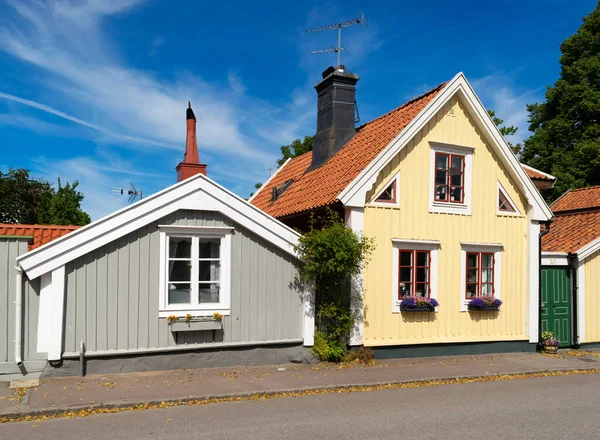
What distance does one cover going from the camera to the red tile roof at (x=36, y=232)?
423 inches

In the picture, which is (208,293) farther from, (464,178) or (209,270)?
(464,178)

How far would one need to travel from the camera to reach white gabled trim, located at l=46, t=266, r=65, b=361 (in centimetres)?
977

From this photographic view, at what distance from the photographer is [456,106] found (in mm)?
13938

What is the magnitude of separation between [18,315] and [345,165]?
780cm

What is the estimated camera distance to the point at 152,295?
420 inches

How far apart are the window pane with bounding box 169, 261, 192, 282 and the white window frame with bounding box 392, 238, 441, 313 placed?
15.1ft

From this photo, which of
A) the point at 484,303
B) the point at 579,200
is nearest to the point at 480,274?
the point at 484,303

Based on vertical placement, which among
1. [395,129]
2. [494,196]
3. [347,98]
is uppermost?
[347,98]

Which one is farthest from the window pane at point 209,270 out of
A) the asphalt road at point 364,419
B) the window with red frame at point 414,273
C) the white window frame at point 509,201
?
the white window frame at point 509,201

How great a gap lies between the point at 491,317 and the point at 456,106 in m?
5.17

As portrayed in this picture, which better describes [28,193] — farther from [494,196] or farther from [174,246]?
[494,196]

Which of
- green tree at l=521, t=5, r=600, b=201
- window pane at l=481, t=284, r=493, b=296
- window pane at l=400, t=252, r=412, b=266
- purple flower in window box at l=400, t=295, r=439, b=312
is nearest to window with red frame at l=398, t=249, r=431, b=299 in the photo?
window pane at l=400, t=252, r=412, b=266

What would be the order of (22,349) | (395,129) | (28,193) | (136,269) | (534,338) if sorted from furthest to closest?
(28,193), (534,338), (395,129), (136,269), (22,349)

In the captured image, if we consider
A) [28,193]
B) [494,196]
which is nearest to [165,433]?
[494,196]
